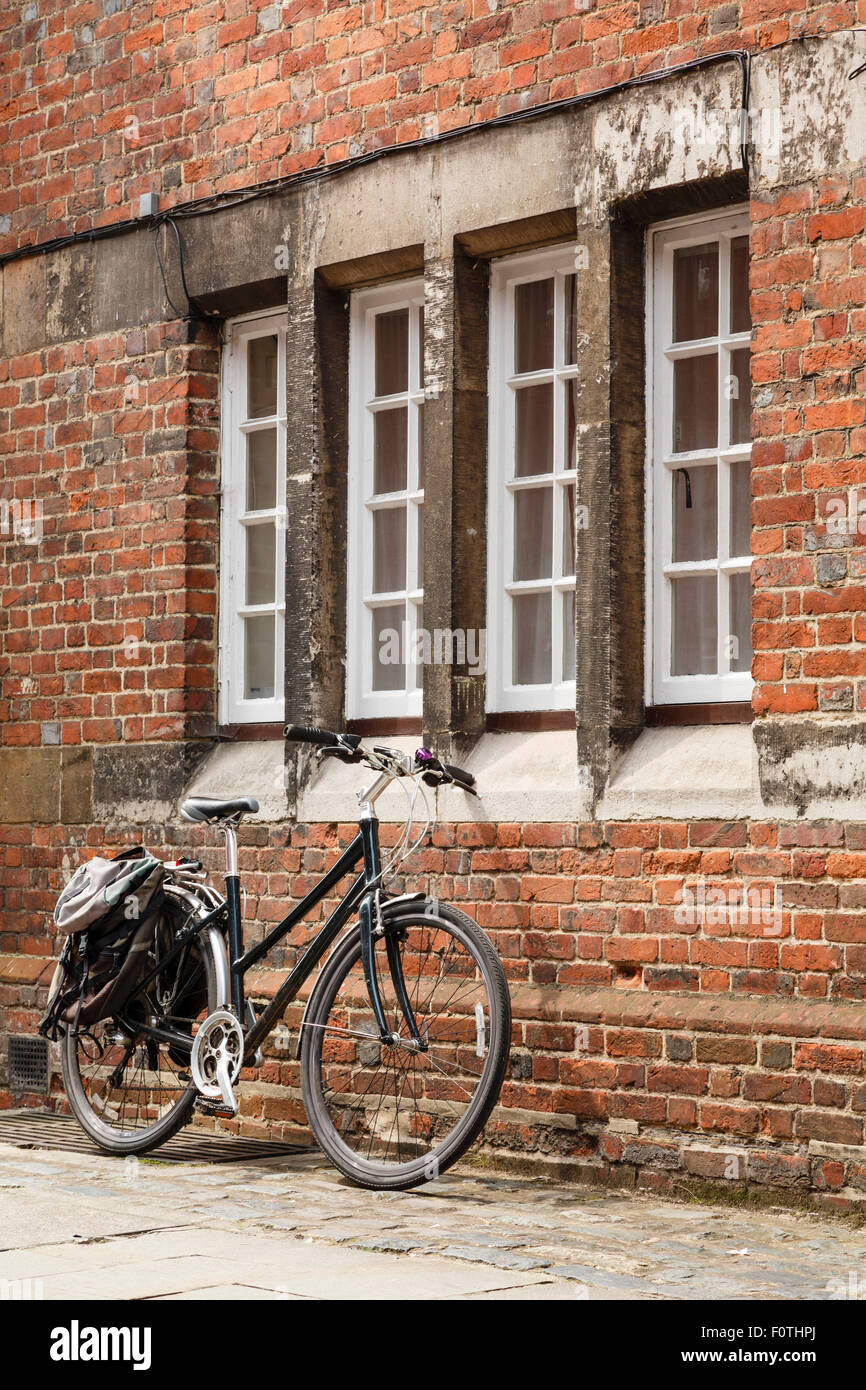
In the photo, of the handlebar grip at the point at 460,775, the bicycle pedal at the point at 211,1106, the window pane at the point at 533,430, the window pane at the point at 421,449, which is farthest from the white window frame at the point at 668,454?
the bicycle pedal at the point at 211,1106

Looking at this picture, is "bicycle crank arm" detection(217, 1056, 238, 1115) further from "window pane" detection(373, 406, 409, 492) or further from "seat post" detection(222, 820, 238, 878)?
"window pane" detection(373, 406, 409, 492)

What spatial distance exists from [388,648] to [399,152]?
179 cm

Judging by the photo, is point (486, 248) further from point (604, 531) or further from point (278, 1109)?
point (278, 1109)

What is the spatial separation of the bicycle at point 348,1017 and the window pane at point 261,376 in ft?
6.18

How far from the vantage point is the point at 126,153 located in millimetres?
7812

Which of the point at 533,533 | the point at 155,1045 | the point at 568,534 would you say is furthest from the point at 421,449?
the point at 155,1045

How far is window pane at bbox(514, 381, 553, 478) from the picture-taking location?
6.67m

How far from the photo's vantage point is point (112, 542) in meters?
7.78

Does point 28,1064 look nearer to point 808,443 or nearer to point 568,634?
point 568,634

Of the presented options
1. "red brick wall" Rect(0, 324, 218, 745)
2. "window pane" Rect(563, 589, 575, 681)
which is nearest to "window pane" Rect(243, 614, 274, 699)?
"red brick wall" Rect(0, 324, 218, 745)

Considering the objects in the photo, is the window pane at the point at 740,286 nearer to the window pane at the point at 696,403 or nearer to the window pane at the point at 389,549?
the window pane at the point at 696,403

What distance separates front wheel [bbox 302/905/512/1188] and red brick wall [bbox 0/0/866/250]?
286 cm

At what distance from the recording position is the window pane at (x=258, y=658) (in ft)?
24.7
